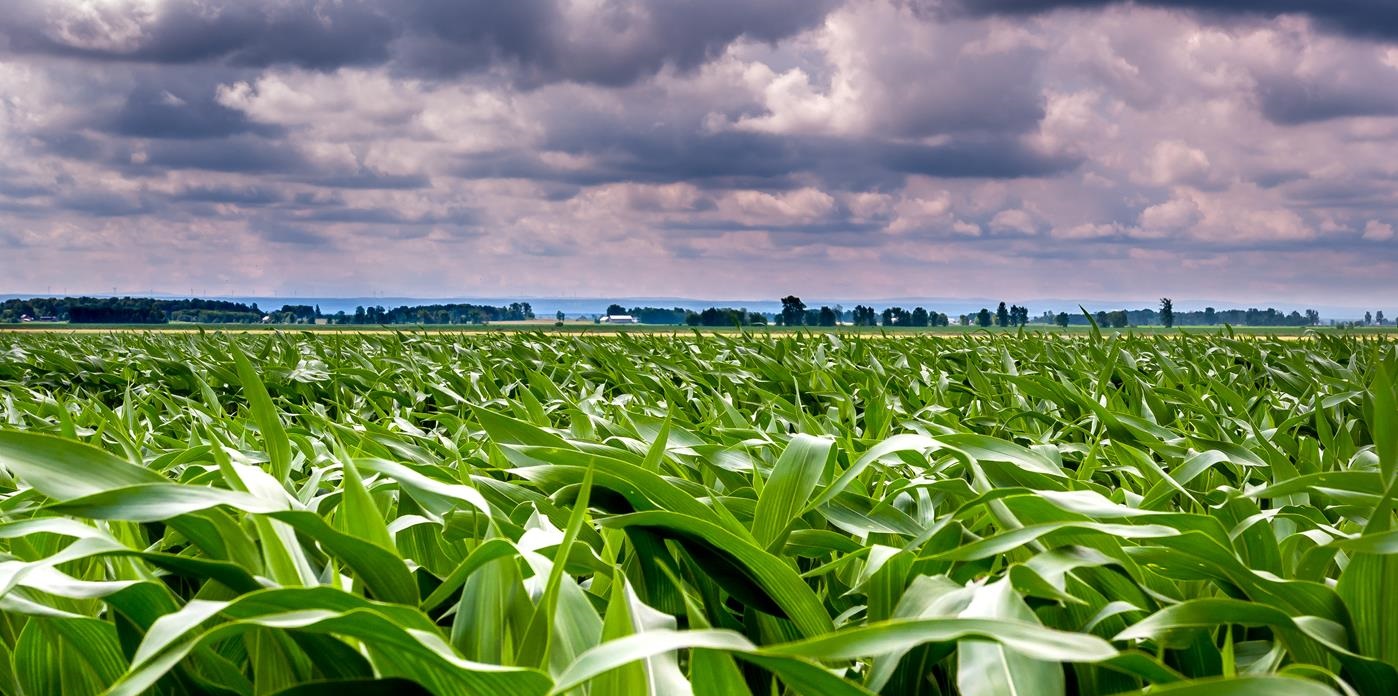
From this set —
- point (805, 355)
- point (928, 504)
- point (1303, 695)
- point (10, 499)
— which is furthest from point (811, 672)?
point (805, 355)

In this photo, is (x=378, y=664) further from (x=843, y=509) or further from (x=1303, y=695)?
(x=843, y=509)

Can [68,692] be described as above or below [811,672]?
below

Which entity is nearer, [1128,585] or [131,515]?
[131,515]

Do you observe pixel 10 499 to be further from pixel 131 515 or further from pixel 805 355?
pixel 805 355

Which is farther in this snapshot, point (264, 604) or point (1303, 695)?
point (264, 604)

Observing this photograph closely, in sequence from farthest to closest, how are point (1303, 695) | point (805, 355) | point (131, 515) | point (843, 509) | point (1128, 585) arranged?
point (805, 355) < point (843, 509) < point (1128, 585) < point (131, 515) < point (1303, 695)

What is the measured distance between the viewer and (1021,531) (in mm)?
883

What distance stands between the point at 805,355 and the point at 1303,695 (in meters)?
5.30

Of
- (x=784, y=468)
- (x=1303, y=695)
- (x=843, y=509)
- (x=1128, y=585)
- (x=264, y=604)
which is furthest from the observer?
(x=843, y=509)

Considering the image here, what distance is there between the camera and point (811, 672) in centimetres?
62

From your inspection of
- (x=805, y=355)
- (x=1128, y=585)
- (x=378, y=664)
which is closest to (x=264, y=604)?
(x=378, y=664)

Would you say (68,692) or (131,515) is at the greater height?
(131,515)

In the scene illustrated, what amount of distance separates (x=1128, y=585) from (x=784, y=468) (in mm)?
399

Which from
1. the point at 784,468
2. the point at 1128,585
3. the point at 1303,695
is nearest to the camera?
the point at 1303,695
